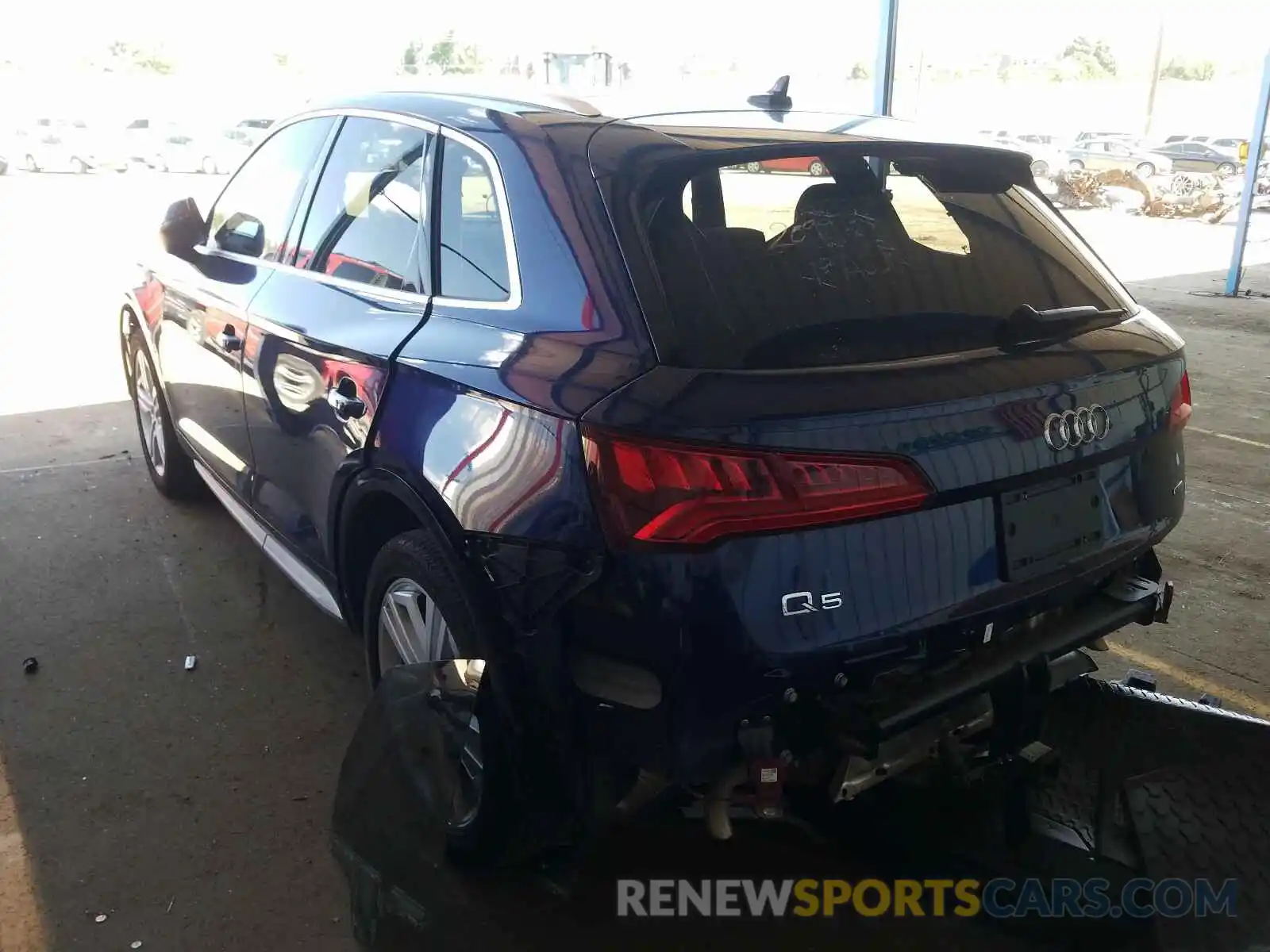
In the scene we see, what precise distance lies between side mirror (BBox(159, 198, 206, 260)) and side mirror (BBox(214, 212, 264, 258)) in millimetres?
184

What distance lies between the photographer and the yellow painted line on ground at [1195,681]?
3432 millimetres

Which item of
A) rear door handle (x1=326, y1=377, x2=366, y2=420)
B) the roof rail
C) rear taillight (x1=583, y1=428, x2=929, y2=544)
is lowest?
rear door handle (x1=326, y1=377, x2=366, y2=420)

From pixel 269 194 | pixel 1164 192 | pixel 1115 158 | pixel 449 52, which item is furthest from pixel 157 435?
pixel 449 52

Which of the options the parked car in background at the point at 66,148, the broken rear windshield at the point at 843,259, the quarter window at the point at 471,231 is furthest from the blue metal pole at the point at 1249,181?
the parked car in background at the point at 66,148

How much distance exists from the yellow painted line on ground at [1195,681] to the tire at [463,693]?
231 cm

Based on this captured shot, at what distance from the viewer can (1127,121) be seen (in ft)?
129

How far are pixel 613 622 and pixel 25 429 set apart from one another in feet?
19.0

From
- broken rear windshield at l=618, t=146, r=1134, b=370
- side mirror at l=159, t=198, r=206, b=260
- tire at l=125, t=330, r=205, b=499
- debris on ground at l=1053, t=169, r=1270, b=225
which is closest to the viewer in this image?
broken rear windshield at l=618, t=146, r=1134, b=370

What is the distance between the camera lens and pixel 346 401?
268 cm

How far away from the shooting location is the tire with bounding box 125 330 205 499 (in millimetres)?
4789

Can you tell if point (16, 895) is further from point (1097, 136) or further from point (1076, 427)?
point (1097, 136)

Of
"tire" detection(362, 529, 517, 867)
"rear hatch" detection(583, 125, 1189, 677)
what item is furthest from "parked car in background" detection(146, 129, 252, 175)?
"rear hatch" detection(583, 125, 1189, 677)

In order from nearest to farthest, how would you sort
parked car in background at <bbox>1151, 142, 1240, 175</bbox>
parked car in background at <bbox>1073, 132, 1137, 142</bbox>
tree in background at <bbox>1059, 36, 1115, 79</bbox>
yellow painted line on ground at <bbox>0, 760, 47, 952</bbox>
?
1. yellow painted line on ground at <bbox>0, 760, 47, 952</bbox>
2. parked car in background at <bbox>1151, 142, 1240, 175</bbox>
3. parked car in background at <bbox>1073, 132, 1137, 142</bbox>
4. tree in background at <bbox>1059, 36, 1115, 79</bbox>

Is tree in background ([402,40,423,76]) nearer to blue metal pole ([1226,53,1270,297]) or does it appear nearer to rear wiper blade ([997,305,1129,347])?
blue metal pole ([1226,53,1270,297])
